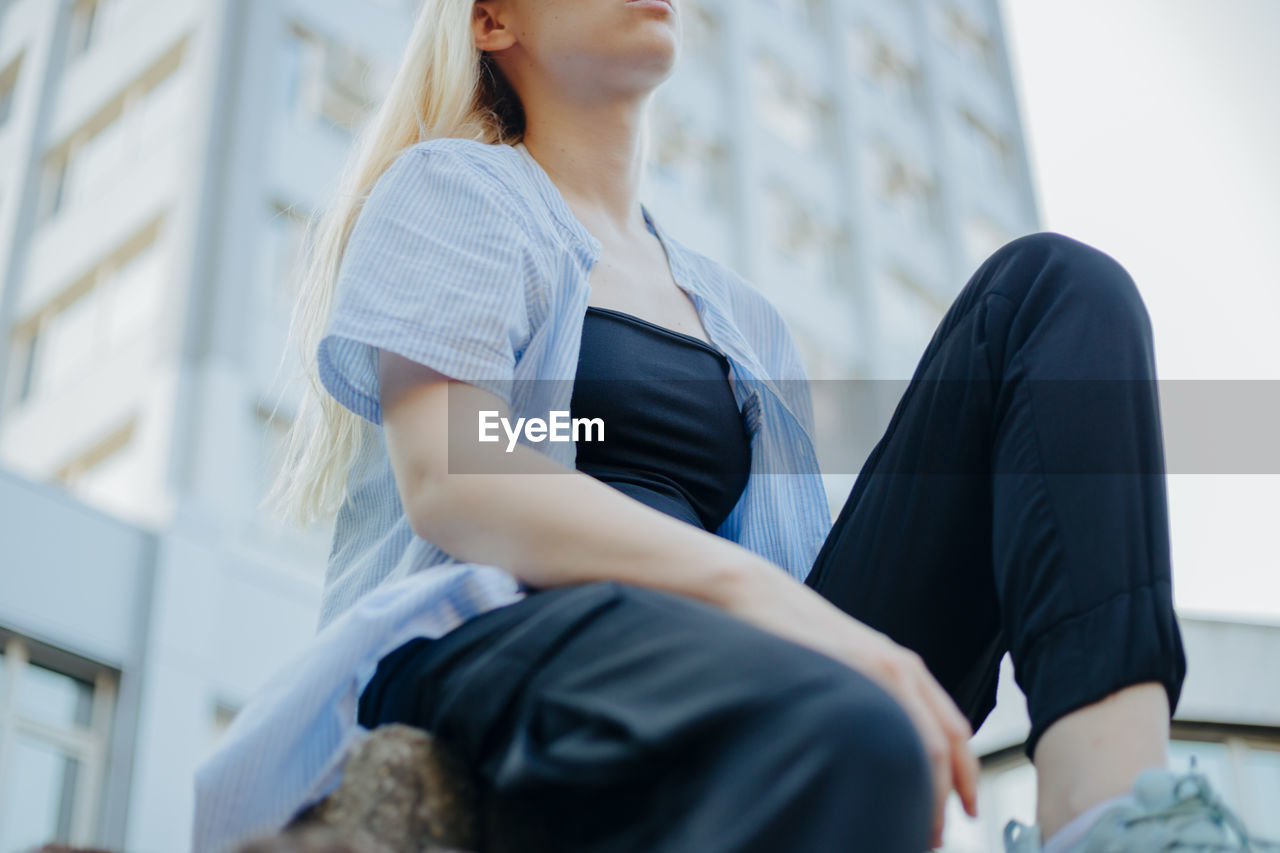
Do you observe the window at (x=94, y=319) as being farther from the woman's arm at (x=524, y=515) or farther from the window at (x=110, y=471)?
the woman's arm at (x=524, y=515)

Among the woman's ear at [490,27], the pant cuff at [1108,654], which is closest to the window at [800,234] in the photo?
the woman's ear at [490,27]

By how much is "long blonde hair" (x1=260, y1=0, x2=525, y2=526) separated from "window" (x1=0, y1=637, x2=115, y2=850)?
279 inches

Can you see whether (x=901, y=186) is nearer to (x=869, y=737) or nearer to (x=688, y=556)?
(x=688, y=556)

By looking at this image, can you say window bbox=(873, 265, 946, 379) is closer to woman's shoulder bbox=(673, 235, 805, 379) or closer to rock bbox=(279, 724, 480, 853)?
woman's shoulder bbox=(673, 235, 805, 379)

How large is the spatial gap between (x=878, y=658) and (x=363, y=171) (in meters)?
1.12

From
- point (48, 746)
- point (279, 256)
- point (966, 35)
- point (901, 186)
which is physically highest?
point (966, 35)

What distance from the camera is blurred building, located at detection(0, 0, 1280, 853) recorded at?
8727mm

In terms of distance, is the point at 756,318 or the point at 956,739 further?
the point at 756,318

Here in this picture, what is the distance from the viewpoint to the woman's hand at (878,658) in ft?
3.12

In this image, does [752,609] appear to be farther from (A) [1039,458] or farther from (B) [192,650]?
(B) [192,650]

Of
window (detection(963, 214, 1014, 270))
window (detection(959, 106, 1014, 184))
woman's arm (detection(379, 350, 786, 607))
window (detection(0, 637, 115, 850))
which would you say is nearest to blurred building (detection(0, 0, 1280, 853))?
window (detection(0, 637, 115, 850))

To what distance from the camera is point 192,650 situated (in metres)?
9.45

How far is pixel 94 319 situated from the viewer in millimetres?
12500

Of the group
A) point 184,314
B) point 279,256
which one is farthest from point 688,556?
point 279,256
